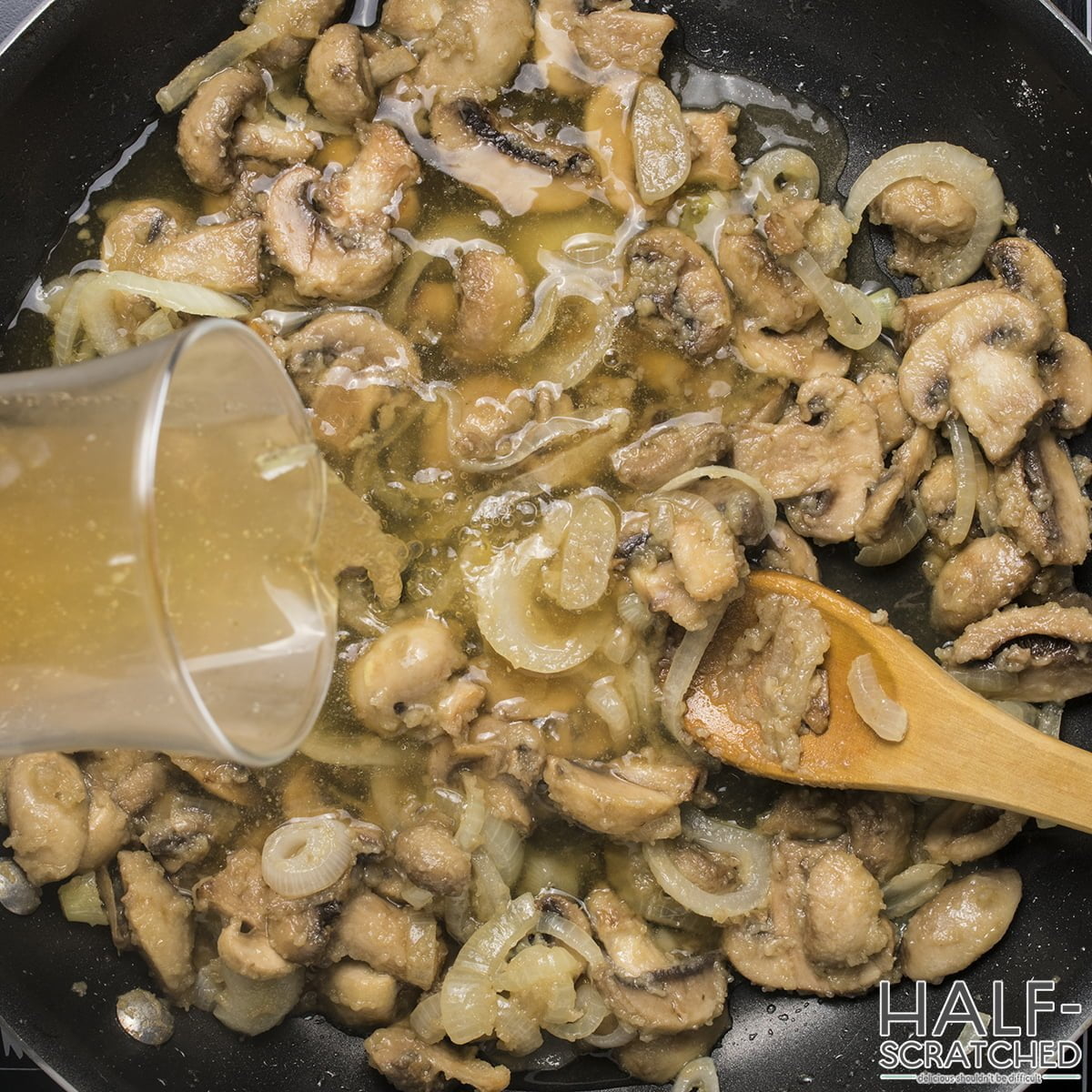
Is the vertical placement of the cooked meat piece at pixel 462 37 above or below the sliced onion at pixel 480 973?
above

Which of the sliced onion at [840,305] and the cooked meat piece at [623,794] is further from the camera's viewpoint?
the sliced onion at [840,305]

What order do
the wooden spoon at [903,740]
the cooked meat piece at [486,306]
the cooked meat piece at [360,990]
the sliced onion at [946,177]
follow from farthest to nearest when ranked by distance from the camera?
the sliced onion at [946,177], the cooked meat piece at [486,306], the cooked meat piece at [360,990], the wooden spoon at [903,740]

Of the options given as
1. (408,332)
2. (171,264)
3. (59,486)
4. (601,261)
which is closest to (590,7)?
(601,261)

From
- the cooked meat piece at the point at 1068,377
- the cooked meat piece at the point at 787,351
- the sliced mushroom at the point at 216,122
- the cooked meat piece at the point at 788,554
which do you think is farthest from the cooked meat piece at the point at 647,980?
the sliced mushroom at the point at 216,122

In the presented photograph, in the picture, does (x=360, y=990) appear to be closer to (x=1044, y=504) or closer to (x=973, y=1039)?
(x=973, y=1039)

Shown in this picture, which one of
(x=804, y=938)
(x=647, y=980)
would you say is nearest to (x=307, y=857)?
(x=647, y=980)

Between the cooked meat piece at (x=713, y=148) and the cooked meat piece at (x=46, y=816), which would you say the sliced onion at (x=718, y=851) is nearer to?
the cooked meat piece at (x=46, y=816)

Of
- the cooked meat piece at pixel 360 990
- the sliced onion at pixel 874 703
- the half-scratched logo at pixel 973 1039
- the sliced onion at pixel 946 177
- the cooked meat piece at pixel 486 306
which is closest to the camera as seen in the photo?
the sliced onion at pixel 874 703

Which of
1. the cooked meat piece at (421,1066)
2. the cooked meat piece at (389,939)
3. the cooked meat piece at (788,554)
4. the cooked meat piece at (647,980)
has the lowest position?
the cooked meat piece at (421,1066)
